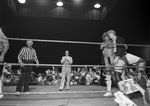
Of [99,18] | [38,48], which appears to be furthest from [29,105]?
[99,18]

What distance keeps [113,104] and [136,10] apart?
3684 millimetres

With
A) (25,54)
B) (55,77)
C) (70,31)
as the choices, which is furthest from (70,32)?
(25,54)

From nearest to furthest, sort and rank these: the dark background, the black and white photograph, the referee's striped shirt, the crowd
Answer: the referee's striped shirt
the crowd
the black and white photograph
the dark background

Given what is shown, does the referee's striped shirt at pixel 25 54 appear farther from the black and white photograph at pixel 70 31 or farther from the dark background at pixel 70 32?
the dark background at pixel 70 32

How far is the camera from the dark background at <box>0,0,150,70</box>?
5.18 metres

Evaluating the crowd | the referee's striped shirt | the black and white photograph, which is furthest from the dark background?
the referee's striped shirt

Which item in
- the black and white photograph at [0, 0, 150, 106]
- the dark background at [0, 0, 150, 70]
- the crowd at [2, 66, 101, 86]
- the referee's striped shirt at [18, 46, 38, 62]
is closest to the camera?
the referee's striped shirt at [18, 46, 38, 62]

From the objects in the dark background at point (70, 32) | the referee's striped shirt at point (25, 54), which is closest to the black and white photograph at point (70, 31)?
the dark background at point (70, 32)

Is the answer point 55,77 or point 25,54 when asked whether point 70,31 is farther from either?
point 25,54

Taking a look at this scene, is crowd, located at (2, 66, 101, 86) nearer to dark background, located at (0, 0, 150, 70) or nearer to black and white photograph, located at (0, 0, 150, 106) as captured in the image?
black and white photograph, located at (0, 0, 150, 106)

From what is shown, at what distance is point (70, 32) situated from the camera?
594 centimetres

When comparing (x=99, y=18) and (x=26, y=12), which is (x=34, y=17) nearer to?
(x=26, y=12)

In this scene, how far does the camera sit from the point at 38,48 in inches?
224

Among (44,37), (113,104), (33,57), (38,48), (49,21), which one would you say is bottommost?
(113,104)
